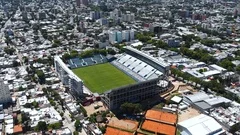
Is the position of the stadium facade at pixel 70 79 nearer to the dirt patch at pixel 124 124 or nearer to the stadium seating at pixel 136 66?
the dirt patch at pixel 124 124

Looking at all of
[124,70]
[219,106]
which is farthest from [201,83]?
[124,70]

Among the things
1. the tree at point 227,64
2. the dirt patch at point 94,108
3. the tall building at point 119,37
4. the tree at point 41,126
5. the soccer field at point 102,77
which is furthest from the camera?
the tall building at point 119,37

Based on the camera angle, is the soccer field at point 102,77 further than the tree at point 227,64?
No

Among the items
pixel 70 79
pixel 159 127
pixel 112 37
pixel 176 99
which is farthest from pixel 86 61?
pixel 159 127

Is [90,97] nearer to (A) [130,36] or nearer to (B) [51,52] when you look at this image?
(B) [51,52]

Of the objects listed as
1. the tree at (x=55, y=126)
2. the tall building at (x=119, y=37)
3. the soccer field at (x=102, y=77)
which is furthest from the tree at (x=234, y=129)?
the tall building at (x=119, y=37)

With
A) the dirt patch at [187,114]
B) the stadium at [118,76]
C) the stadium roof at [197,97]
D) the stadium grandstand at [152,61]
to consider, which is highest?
the stadium grandstand at [152,61]

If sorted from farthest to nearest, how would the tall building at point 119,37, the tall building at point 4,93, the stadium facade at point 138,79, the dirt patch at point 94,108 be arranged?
1. the tall building at point 119,37
2. the tall building at point 4,93
3. the dirt patch at point 94,108
4. the stadium facade at point 138,79
